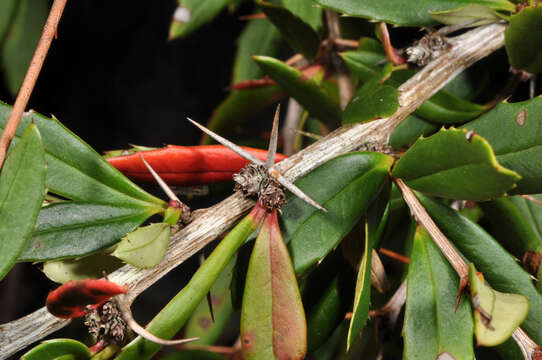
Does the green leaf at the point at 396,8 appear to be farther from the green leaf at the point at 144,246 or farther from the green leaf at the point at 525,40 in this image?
the green leaf at the point at 144,246

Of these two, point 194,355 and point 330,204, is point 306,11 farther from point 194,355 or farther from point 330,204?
point 194,355

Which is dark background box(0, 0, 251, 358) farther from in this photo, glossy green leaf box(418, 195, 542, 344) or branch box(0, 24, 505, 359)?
glossy green leaf box(418, 195, 542, 344)

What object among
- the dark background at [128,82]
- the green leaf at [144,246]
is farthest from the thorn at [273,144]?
the dark background at [128,82]

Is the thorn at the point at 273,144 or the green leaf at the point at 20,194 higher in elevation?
the green leaf at the point at 20,194

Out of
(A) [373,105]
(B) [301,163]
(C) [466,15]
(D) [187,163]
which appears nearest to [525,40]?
(C) [466,15]

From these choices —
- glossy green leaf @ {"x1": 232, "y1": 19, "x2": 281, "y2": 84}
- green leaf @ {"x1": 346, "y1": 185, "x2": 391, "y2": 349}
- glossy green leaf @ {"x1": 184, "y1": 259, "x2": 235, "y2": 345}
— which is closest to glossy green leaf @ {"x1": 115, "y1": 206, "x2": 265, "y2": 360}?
green leaf @ {"x1": 346, "y1": 185, "x2": 391, "y2": 349}

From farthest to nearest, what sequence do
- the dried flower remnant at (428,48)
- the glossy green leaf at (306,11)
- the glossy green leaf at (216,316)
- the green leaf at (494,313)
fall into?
the glossy green leaf at (216,316)
the glossy green leaf at (306,11)
the dried flower remnant at (428,48)
the green leaf at (494,313)
